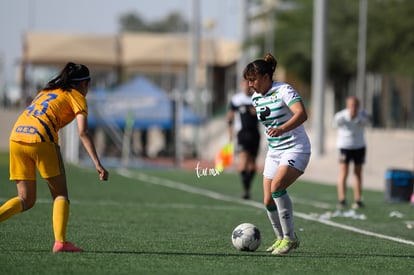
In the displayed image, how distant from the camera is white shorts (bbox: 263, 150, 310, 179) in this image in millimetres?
11203

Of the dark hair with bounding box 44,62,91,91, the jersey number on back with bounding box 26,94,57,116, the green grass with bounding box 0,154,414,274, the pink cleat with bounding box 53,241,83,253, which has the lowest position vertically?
the green grass with bounding box 0,154,414,274

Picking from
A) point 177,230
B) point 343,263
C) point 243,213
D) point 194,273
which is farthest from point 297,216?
point 194,273

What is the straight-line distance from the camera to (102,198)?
20.0 meters

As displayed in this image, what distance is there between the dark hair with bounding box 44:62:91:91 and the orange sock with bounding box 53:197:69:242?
1114 millimetres

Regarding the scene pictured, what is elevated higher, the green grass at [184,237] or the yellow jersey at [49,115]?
the yellow jersey at [49,115]

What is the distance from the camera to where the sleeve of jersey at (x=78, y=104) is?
34.0ft

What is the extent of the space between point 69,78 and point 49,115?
0.43m

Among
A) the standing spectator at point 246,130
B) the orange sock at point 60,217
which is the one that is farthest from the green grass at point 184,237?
the standing spectator at point 246,130

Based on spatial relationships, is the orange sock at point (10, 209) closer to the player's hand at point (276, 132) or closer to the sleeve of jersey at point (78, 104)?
the sleeve of jersey at point (78, 104)

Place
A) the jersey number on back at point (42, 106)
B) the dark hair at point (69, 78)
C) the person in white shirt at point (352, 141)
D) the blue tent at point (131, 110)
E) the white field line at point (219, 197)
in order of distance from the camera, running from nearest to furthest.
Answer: the jersey number on back at point (42, 106)
the dark hair at point (69, 78)
the white field line at point (219, 197)
the person in white shirt at point (352, 141)
the blue tent at point (131, 110)

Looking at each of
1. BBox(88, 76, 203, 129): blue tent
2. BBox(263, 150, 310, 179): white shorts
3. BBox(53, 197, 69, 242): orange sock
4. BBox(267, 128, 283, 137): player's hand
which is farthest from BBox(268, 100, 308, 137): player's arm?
BBox(88, 76, 203, 129): blue tent

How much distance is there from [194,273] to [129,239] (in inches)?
118

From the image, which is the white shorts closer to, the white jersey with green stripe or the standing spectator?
the white jersey with green stripe

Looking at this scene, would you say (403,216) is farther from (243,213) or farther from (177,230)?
(177,230)
